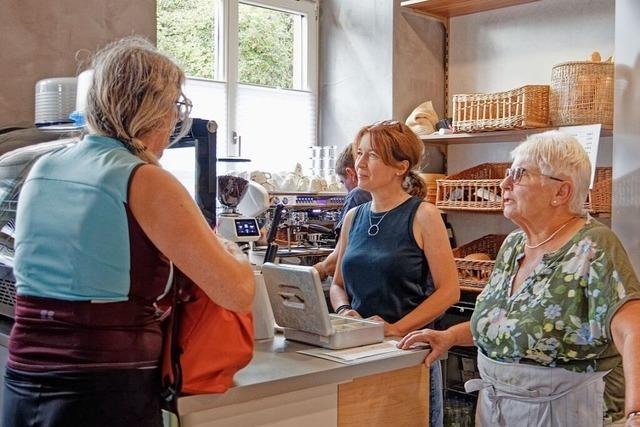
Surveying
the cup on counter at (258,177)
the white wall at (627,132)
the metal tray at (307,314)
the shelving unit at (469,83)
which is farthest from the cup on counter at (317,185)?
the metal tray at (307,314)

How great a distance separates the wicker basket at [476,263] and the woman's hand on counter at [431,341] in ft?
5.92

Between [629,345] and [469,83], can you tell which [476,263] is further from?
[629,345]

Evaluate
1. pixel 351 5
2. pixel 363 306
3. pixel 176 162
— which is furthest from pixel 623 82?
pixel 176 162

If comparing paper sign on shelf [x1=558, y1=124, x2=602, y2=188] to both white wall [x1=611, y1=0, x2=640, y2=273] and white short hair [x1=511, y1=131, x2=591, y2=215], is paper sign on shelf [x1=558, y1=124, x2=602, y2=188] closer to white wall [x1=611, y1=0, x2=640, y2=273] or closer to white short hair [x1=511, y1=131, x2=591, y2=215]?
white wall [x1=611, y1=0, x2=640, y2=273]

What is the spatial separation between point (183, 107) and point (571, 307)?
95 centimetres

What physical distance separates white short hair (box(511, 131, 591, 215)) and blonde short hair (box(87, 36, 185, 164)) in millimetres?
917

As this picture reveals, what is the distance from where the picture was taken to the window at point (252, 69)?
429cm

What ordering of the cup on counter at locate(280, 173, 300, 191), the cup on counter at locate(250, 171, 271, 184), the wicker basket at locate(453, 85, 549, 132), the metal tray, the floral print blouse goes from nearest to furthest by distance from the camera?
the floral print blouse
the metal tray
the wicker basket at locate(453, 85, 549, 132)
the cup on counter at locate(250, 171, 271, 184)
the cup on counter at locate(280, 173, 300, 191)

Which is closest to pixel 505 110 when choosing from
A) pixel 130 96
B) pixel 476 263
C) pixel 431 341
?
pixel 476 263

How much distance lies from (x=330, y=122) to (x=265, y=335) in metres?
3.07

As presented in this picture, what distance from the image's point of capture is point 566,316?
168 cm

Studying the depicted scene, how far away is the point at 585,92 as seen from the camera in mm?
3432

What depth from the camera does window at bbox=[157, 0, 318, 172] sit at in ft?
14.1

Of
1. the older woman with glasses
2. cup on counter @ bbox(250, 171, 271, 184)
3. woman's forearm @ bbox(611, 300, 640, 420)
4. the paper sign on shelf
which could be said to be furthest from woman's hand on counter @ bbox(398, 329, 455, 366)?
cup on counter @ bbox(250, 171, 271, 184)
